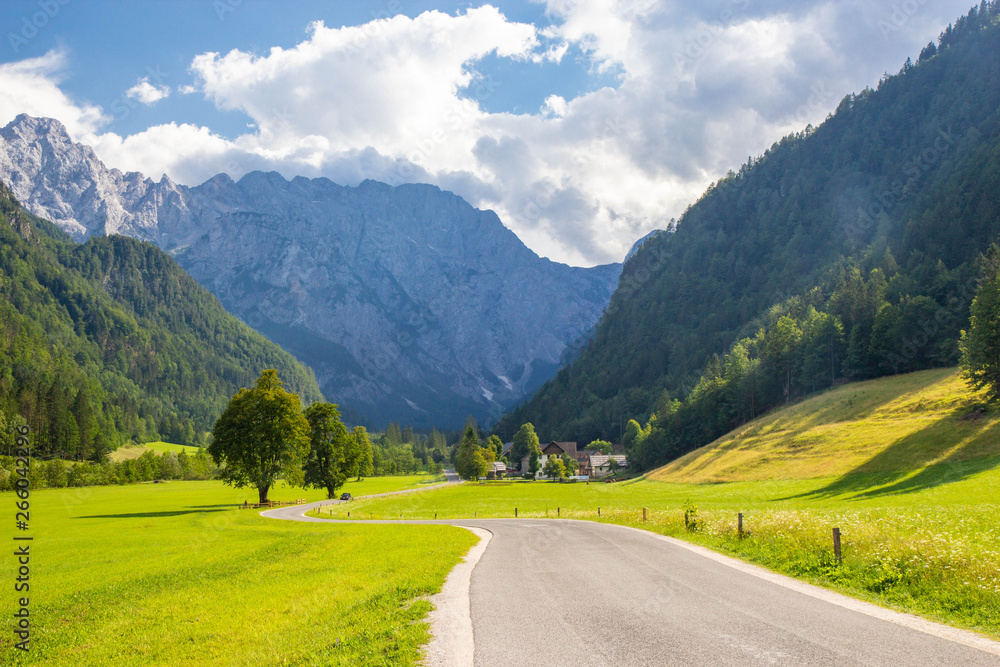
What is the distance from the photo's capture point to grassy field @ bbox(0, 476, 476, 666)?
1291cm

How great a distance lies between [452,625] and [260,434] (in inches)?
2457

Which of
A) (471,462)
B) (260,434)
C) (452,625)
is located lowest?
(471,462)

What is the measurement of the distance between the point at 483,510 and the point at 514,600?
53.4m

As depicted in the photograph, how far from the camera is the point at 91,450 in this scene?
461 ft

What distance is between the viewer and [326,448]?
87500mm

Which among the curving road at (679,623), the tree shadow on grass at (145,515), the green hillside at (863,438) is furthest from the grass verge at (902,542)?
the tree shadow on grass at (145,515)

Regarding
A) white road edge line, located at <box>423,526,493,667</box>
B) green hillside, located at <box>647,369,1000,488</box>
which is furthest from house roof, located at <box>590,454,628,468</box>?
white road edge line, located at <box>423,526,493,667</box>

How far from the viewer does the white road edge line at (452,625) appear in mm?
10610

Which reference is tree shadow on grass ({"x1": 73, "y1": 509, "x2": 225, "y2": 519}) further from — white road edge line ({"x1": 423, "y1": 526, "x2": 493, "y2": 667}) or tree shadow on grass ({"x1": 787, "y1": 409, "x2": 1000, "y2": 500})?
tree shadow on grass ({"x1": 787, "y1": 409, "x2": 1000, "y2": 500})

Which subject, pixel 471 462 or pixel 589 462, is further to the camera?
pixel 589 462

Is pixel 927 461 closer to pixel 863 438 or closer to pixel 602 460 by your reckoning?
pixel 863 438

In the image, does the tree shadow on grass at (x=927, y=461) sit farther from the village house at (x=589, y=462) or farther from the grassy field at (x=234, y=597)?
the village house at (x=589, y=462)

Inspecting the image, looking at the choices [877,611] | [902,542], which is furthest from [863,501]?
[877,611]

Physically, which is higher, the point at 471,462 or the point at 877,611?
the point at 877,611
